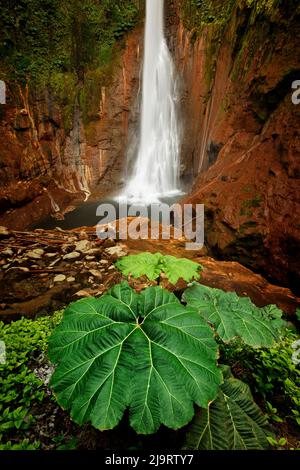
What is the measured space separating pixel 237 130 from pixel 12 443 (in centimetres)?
624

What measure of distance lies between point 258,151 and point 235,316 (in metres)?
4.09

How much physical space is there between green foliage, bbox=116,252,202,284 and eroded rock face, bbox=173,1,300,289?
2155 millimetres

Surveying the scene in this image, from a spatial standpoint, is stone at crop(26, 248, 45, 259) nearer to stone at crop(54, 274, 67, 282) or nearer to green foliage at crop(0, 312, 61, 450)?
stone at crop(54, 274, 67, 282)

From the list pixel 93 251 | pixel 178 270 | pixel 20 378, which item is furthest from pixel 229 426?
pixel 93 251

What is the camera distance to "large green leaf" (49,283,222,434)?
984mm

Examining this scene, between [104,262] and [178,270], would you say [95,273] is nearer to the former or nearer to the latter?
[104,262]


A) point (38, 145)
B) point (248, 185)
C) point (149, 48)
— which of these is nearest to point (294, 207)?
point (248, 185)

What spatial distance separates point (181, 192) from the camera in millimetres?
10547

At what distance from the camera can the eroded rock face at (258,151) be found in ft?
11.7

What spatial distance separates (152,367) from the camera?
1.10 metres

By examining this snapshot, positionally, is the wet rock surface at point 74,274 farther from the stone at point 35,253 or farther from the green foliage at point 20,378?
the green foliage at point 20,378

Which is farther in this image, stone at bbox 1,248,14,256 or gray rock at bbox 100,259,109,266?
stone at bbox 1,248,14,256

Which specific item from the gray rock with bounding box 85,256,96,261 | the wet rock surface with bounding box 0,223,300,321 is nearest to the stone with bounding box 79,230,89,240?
the wet rock surface with bounding box 0,223,300,321
